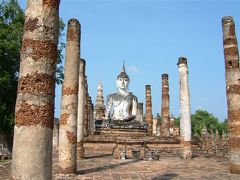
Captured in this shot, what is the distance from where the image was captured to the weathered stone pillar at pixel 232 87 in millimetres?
10112

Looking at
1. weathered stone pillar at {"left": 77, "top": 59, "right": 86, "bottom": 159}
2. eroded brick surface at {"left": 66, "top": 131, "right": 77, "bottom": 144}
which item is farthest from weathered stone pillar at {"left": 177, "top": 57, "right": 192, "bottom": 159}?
eroded brick surface at {"left": 66, "top": 131, "right": 77, "bottom": 144}

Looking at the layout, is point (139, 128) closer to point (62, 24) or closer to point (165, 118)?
point (165, 118)

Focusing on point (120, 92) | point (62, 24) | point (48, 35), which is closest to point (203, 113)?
point (120, 92)

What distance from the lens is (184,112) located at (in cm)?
1460

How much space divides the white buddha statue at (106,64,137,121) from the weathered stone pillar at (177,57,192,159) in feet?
24.0

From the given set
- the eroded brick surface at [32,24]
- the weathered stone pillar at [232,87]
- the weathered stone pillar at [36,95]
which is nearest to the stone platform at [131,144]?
the weathered stone pillar at [232,87]

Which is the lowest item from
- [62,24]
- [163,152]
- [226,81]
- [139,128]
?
[163,152]

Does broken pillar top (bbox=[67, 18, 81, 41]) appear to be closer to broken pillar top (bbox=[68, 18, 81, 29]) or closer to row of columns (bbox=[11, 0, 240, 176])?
broken pillar top (bbox=[68, 18, 81, 29])

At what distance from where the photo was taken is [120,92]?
907 inches

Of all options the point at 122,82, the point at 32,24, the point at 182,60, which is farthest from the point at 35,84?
the point at 122,82

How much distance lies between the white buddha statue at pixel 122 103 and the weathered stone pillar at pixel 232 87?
11632mm

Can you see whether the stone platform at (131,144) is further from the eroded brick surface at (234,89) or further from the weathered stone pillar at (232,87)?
the eroded brick surface at (234,89)

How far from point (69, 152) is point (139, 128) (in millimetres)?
11470

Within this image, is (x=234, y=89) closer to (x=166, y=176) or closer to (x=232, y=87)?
(x=232, y=87)
